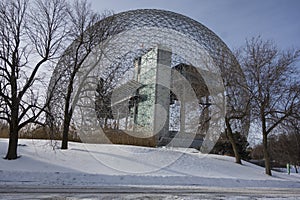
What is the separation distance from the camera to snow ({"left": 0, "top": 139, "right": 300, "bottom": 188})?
42.1 ft

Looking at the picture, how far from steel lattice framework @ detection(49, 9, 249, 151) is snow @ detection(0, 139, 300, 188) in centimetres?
240

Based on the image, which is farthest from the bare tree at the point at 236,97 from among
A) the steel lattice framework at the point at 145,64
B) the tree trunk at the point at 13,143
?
the tree trunk at the point at 13,143

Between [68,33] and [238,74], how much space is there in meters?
11.3

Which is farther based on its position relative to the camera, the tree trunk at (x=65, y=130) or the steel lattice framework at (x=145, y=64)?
the steel lattice framework at (x=145, y=64)

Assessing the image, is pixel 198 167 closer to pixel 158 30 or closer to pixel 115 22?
pixel 115 22

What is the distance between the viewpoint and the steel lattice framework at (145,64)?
19.5 metres

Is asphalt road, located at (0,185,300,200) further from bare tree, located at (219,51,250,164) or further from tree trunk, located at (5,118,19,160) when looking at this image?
bare tree, located at (219,51,250,164)

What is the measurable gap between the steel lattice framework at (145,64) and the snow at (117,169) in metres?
2.40

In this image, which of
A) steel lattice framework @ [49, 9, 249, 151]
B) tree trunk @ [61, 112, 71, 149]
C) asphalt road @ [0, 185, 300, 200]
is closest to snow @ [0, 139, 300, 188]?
tree trunk @ [61, 112, 71, 149]

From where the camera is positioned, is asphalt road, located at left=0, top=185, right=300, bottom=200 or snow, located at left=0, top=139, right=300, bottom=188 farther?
snow, located at left=0, top=139, right=300, bottom=188

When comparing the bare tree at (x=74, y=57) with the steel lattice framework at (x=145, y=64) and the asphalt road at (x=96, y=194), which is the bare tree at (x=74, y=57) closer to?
the steel lattice framework at (x=145, y=64)

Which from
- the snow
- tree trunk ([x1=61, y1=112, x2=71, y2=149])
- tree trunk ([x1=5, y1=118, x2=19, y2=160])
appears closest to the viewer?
the snow

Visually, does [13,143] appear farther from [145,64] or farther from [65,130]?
[145,64]

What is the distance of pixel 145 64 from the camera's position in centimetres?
2331
